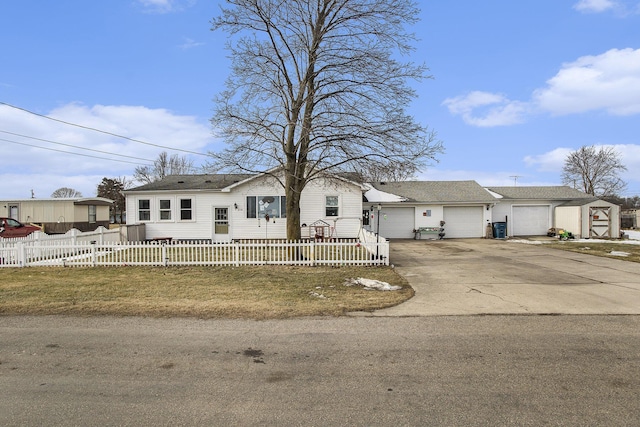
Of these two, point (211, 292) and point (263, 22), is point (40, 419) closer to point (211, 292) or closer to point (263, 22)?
point (211, 292)

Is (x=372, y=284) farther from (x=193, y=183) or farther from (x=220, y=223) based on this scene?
(x=193, y=183)

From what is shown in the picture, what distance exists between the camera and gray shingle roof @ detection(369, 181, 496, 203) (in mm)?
22562

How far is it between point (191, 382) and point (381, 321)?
10.1 ft

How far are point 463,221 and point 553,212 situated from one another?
6.54m

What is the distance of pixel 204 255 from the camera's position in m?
11.4

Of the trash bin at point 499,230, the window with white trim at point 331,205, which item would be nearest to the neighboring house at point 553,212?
the trash bin at point 499,230

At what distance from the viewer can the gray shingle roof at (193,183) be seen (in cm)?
1958

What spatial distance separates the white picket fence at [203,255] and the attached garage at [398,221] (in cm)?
1120

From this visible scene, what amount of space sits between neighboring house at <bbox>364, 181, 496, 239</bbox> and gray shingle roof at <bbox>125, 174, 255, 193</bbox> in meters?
8.32

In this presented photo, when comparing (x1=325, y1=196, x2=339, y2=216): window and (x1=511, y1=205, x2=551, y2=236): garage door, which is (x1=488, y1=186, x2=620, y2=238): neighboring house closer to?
(x1=511, y1=205, x2=551, y2=236): garage door

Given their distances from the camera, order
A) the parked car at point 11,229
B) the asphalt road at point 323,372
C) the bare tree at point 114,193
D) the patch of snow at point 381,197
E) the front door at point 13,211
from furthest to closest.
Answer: the bare tree at point 114,193, the front door at point 13,211, the patch of snow at point 381,197, the parked car at point 11,229, the asphalt road at point 323,372

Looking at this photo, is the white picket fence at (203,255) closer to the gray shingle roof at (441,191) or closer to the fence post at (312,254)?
the fence post at (312,254)

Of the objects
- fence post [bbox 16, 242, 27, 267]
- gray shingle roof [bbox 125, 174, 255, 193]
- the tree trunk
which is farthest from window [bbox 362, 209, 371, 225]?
fence post [bbox 16, 242, 27, 267]

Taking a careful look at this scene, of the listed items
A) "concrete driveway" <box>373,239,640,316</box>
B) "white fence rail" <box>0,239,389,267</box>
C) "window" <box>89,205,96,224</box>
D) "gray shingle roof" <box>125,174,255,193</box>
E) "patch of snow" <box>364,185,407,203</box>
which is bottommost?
"concrete driveway" <box>373,239,640,316</box>
